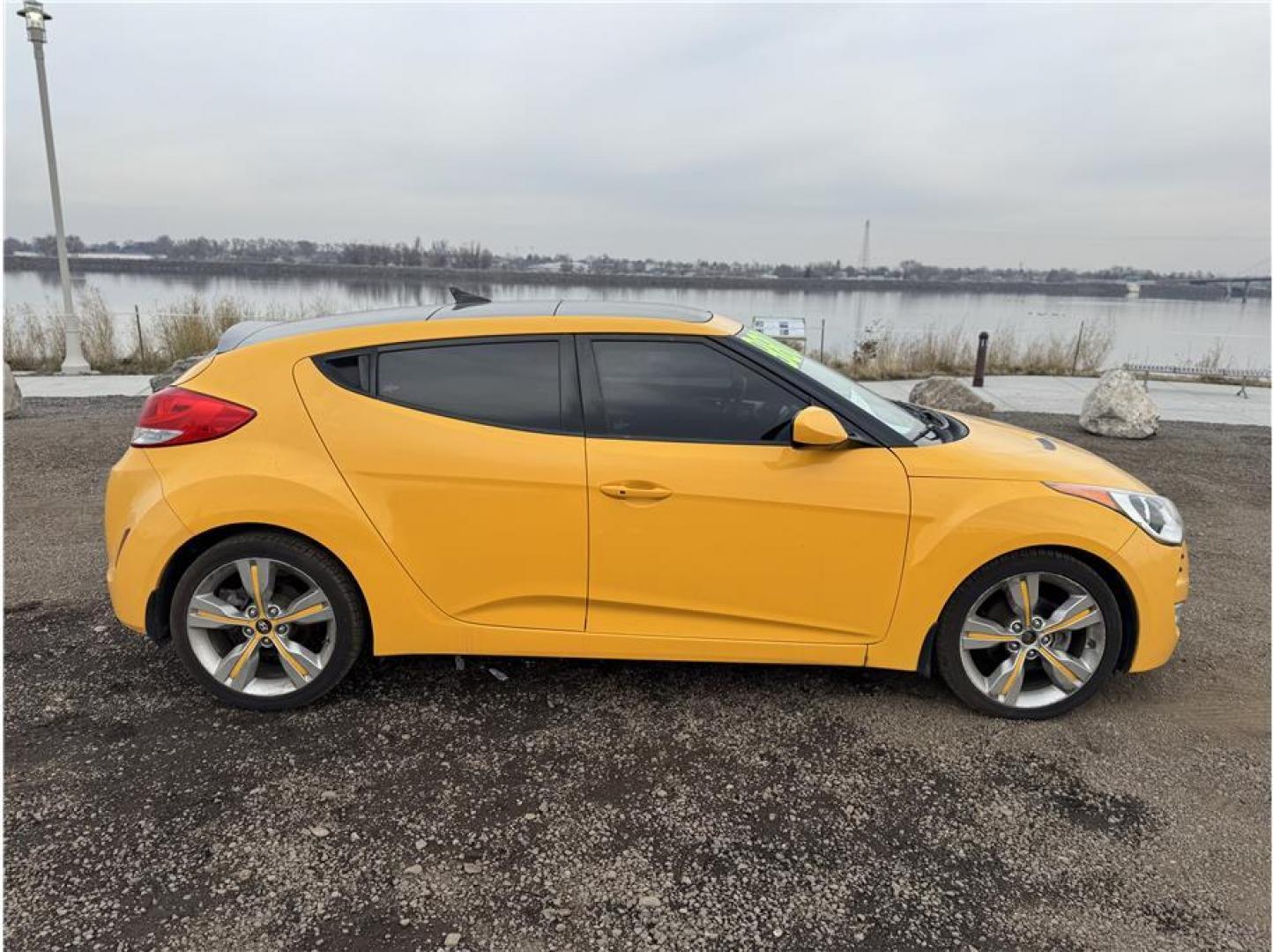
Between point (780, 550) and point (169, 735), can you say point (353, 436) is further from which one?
point (780, 550)

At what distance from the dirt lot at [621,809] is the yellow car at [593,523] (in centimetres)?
29

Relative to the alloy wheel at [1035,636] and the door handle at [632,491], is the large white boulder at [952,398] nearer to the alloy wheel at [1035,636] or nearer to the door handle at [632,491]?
the alloy wheel at [1035,636]

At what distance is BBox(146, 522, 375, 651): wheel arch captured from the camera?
3256 mm

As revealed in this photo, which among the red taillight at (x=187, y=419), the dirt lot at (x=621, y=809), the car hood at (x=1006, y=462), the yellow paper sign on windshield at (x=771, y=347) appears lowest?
the dirt lot at (x=621, y=809)

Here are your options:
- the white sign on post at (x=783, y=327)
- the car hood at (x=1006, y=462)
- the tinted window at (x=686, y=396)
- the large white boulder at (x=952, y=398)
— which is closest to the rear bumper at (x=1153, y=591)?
the car hood at (x=1006, y=462)

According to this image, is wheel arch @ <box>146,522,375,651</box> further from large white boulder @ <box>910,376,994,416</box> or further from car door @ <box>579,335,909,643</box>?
large white boulder @ <box>910,376,994,416</box>

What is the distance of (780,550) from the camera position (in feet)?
10.6

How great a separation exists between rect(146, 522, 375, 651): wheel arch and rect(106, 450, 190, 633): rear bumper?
23 millimetres

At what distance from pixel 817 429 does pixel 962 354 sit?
47.8 feet

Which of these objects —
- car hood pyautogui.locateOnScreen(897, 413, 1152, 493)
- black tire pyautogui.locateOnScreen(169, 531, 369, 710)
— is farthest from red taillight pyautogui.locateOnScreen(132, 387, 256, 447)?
car hood pyautogui.locateOnScreen(897, 413, 1152, 493)

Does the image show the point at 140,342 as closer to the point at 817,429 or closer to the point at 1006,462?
the point at 817,429

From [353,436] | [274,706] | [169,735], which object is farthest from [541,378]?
[169,735]

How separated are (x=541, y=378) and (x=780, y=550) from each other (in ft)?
3.88

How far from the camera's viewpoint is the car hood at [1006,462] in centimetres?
327
